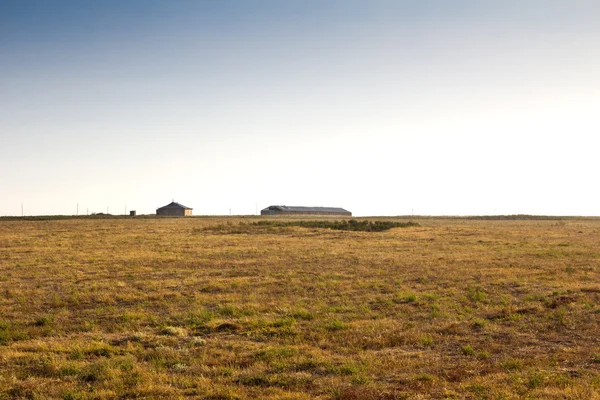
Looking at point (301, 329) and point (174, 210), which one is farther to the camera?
point (174, 210)

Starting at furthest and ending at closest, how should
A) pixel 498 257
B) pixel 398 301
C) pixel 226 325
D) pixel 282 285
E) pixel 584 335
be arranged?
pixel 498 257 < pixel 282 285 < pixel 398 301 < pixel 226 325 < pixel 584 335

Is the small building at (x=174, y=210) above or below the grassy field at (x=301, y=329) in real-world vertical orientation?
above

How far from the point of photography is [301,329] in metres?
18.5

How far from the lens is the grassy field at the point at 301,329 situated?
12305 millimetres

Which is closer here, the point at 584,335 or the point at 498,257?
the point at 584,335

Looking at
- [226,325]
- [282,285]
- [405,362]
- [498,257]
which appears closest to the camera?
[405,362]

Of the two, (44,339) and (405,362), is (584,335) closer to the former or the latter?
(405,362)

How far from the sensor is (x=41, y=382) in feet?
41.6

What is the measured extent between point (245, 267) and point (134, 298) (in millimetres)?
12342

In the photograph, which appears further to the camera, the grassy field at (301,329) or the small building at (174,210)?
the small building at (174,210)

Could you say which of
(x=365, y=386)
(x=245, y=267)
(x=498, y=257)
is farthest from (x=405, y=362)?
(x=498, y=257)

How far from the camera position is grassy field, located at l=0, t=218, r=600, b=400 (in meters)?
12.3

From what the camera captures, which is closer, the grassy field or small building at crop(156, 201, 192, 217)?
the grassy field

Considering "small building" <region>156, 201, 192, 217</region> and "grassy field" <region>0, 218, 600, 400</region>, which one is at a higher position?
"small building" <region>156, 201, 192, 217</region>
